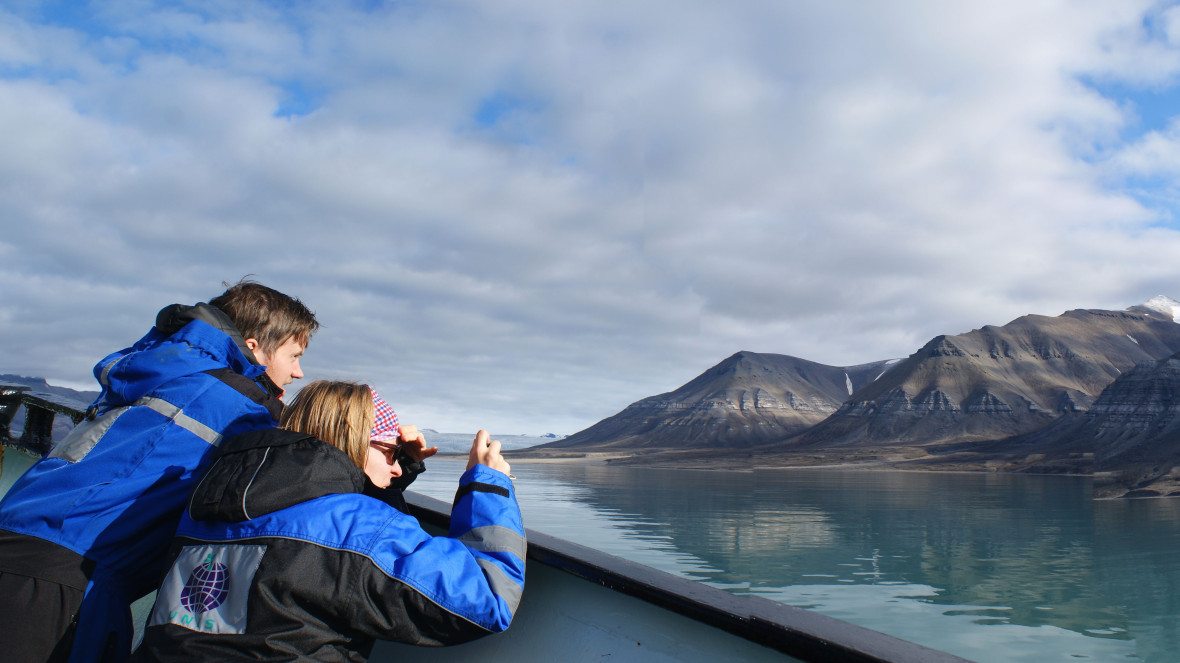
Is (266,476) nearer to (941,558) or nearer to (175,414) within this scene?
(175,414)

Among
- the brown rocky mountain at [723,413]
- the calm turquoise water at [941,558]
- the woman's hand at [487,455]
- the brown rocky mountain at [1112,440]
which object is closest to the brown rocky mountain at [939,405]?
the brown rocky mountain at [723,413]

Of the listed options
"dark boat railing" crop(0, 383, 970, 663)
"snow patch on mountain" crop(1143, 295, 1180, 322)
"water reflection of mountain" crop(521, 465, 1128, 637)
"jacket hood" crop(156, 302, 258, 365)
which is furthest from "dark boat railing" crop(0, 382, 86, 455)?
"snow patch on mountain" crop(1143, 295, 1180, 322)

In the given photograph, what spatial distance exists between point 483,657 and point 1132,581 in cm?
2028

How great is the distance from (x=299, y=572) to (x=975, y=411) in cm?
12382

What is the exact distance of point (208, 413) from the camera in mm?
1690

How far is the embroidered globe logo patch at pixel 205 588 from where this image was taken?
1388 mm

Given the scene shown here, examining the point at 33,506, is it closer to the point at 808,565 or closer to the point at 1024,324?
the point at 808,565

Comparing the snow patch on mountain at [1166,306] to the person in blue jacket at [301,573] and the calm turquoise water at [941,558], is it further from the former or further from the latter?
the person in blue jacket at [301,573]

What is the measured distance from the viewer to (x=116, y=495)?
1.63 metres

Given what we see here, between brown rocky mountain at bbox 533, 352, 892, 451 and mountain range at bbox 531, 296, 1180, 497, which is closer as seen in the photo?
mountain range at bbox 531, 296, 1180, 497

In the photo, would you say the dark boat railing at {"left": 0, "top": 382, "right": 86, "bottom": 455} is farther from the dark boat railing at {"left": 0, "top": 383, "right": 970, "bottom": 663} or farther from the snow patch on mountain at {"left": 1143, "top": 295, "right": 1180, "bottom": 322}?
the snow patch on mountain at {"left": 1143, "top": 295, "right": 1180, "bottom": 322}

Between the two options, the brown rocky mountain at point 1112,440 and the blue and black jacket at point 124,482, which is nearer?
the blue and black jacket at point 124,482

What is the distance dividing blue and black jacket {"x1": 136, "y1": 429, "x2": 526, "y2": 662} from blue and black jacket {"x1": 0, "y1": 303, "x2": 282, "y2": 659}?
0.80ft

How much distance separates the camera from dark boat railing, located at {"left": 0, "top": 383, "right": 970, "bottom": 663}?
50.7 inches
